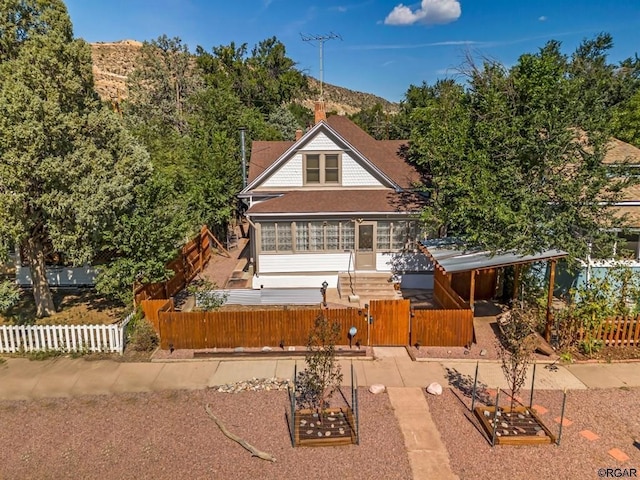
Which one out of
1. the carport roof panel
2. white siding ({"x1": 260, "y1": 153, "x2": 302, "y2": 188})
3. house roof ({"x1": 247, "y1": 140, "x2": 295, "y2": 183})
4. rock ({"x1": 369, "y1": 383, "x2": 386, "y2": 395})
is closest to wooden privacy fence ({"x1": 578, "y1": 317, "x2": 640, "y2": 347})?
the carport roof panel

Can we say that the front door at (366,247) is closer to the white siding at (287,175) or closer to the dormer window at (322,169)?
the dormer window at (322,169)

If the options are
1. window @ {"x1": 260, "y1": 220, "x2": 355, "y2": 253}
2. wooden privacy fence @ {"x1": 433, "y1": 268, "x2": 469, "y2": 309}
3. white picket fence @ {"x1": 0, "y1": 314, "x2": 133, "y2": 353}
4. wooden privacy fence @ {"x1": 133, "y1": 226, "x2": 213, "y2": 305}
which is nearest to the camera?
white picket fence @ {"x1": 0, "y1": 314, "x2": 133, "y2": 353}

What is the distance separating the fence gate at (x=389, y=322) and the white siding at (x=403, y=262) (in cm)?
631

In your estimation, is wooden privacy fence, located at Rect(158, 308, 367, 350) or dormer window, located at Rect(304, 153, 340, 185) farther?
dormer window, located at Rect(304, 153, 340, 185)

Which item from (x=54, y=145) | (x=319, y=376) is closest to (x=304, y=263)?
(x=319, y=376)

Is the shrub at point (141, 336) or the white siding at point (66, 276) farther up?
the white siding at point (66, 276)

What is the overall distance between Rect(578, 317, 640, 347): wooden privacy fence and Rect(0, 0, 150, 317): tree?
16328 millimetres

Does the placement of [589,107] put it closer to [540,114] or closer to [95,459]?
[540,114]

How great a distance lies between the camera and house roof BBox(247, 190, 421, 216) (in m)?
19.1

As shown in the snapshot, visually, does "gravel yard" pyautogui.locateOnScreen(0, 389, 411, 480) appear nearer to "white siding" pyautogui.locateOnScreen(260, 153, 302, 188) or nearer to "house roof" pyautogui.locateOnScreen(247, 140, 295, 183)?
"white siding" pyautogui.locateOnScreen(260, 153, 302, 188)

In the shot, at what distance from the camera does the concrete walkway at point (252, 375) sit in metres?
11.4

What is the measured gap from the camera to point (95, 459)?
8812mm

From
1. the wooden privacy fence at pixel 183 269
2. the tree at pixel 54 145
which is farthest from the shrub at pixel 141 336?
the tree at pixel 54 145

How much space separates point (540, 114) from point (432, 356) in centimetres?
907
